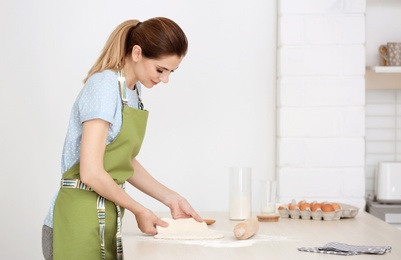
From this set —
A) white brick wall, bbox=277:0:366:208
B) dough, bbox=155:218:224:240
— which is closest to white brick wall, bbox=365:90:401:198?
white brick wall, bbox=277:0:366:208

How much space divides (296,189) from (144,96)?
889 millimetres

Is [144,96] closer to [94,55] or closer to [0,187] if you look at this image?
[94,55]

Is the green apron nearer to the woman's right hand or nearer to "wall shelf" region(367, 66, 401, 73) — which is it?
the woman's right hand

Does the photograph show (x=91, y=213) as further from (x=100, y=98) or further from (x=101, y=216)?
(x=100, y=98)

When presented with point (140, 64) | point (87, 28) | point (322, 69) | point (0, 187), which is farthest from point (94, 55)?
point (140, 64)

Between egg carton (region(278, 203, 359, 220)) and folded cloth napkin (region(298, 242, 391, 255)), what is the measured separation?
68 cm

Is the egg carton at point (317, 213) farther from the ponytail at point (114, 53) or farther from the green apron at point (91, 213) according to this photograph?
the ponytail at point (114, 53)

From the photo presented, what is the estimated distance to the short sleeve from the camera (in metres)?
2.39

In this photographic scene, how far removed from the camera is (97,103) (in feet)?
7.88

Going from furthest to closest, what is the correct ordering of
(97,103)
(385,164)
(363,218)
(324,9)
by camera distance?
(385,164) < (324,9) < (363,218) < (97,103)

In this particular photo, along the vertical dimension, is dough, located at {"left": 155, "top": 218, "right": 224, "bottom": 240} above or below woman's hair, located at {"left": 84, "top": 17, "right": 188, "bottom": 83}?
below

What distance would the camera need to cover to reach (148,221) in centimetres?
251

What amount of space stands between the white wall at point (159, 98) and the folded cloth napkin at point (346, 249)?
1.72 metres

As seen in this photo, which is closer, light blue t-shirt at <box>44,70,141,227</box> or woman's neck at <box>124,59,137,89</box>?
light blue t-shirt at <box>44,70,141,227</box>
